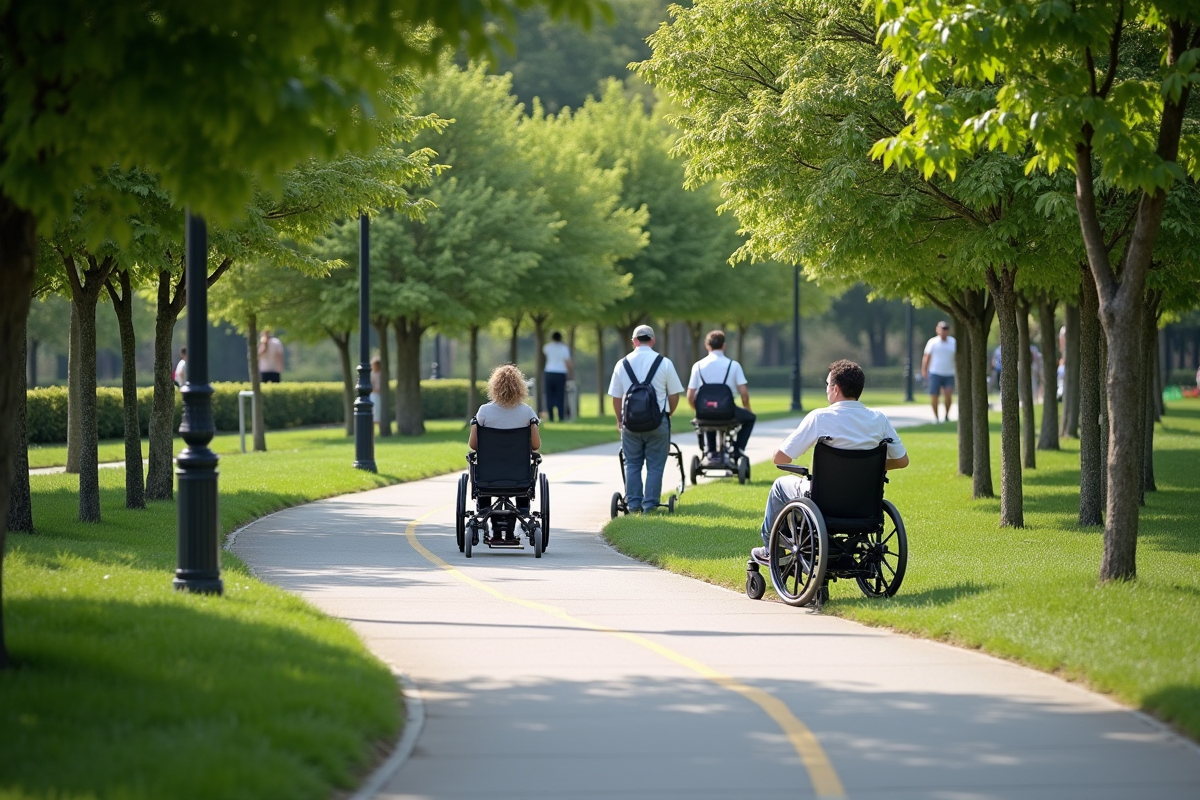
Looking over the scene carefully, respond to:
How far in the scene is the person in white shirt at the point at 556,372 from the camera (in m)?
38.9

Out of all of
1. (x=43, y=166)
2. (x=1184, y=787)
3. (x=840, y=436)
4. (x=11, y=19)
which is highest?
(x=11, y=19)

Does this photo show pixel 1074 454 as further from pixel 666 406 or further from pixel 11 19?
pixel 11 19

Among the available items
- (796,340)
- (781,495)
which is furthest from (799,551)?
(796,340)

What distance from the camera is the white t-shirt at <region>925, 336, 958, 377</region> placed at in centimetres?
3634

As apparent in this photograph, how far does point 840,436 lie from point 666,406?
6255 mm

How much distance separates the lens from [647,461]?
1712cm

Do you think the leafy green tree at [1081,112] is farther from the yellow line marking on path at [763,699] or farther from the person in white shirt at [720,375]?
the person in white shirt at [720,375]

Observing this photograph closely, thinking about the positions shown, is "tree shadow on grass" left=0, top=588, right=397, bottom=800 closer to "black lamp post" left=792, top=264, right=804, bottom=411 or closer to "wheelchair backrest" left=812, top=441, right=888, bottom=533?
"wheelchair backrest" left=812, top=441, right=888, bottom=533

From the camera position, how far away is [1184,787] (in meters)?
6.04

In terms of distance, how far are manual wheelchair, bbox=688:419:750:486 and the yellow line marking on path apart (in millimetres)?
9400

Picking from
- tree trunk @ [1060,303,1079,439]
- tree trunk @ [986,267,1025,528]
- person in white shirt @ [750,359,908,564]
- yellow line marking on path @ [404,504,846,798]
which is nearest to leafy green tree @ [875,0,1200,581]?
person in white shirt @ [750,359,908,564]

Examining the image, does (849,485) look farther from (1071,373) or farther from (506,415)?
(1071,373)

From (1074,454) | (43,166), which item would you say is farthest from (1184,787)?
(1074,454)

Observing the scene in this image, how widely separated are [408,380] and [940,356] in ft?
41.5
